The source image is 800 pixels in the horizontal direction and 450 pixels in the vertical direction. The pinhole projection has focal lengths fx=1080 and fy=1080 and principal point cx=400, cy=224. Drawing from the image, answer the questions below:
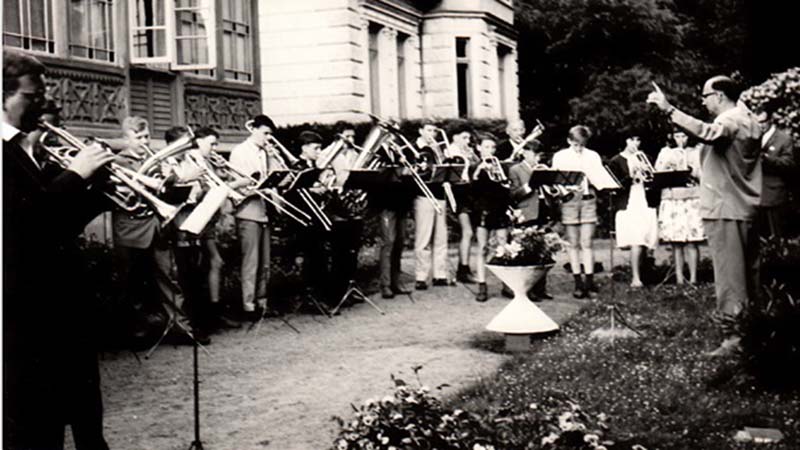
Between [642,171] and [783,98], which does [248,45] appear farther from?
[783,98]

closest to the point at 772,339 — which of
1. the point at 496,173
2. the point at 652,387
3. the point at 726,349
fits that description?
the point at 652,387

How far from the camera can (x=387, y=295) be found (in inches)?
535

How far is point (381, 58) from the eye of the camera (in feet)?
77.2

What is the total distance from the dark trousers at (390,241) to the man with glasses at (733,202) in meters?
5.43

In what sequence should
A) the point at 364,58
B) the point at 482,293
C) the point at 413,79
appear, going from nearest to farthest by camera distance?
the point at 482,293, the point at 364,58, the point at 413,79

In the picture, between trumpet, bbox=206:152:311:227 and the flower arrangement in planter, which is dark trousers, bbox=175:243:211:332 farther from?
the flower arrangement in planter

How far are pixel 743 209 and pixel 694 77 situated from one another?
2642cm

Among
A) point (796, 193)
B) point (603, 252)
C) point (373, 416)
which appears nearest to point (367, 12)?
point (603, 252)

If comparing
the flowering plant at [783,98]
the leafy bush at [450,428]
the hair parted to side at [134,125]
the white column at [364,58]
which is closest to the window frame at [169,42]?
the hair parted to side at [134,125]

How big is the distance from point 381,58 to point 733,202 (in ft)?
51.0

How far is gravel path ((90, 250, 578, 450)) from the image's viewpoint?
7.08m

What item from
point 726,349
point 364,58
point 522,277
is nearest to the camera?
point 726,349

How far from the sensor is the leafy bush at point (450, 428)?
5215 millimetres

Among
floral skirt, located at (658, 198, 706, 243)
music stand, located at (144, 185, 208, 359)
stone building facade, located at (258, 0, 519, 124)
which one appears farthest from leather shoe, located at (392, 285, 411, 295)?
stone building facade, located at (258, 0, 519, 124)
